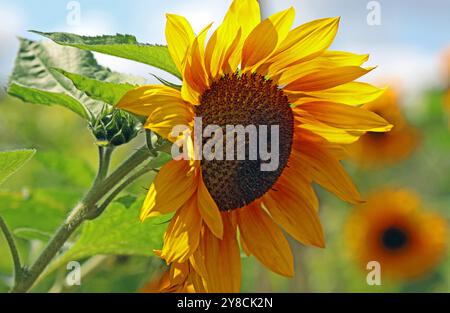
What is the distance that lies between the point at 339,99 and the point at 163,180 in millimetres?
208

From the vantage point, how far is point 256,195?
714 mm

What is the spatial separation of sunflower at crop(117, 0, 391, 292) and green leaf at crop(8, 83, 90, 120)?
0.09 metres

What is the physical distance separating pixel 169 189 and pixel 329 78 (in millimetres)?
189

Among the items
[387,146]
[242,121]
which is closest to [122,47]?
[242,121]

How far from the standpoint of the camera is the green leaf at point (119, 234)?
0.75 meters

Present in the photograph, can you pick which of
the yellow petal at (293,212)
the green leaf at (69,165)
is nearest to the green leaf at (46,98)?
the yellow petal at (293,212)

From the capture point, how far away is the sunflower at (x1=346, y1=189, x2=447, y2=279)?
2.18m

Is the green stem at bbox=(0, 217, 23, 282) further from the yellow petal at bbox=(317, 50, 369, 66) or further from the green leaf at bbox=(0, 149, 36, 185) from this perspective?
the yellow petal at bbox=(317, 50, 369, 66)

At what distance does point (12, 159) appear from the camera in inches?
24.1

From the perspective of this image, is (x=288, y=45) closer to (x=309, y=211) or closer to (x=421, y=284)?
(x=309, y=211)

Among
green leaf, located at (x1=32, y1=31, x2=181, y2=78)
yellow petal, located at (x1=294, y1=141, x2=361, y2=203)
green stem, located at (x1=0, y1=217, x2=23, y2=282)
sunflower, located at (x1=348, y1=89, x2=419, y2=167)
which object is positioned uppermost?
sunflower, located at (x1=348, y1=89, x2=419, y2=167)

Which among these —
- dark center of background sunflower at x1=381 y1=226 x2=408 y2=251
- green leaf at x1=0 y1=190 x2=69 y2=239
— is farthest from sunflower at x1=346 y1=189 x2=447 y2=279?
green leaf at x1=0 y1=190 x2=69 y2=239

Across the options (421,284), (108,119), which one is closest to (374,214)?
(421,284)

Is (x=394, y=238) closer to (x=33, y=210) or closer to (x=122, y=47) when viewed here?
(x=33, y=210)
